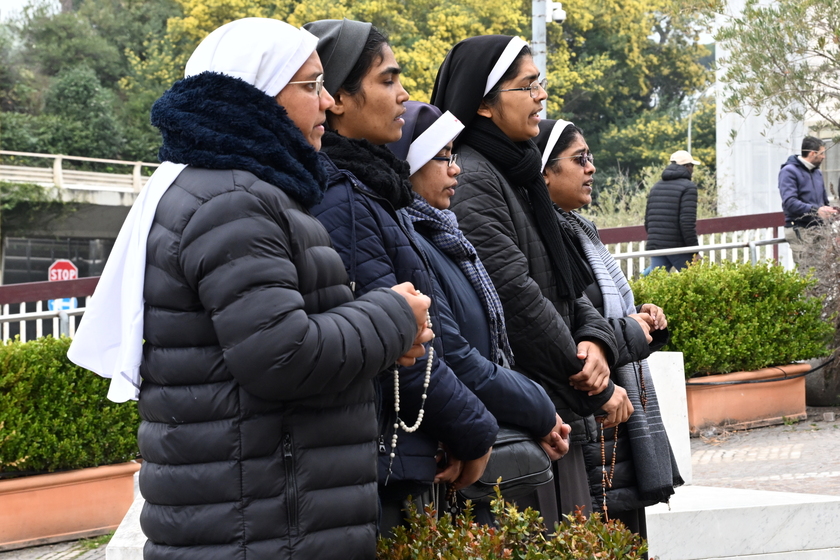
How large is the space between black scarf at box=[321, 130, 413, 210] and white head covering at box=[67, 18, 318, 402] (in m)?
0.37

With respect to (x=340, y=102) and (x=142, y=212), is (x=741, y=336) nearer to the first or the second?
(x=340, y=102)

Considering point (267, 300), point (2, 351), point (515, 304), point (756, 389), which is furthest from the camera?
point (756, 389)

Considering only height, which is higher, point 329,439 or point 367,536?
point 329,439

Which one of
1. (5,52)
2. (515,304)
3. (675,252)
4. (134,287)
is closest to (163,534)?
(134,287)

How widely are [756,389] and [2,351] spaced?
583cm

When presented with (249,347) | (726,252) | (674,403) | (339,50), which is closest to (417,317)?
(249,347)

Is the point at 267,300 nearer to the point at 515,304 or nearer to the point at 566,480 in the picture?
the point at 515,304

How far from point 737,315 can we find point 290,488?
22.5 feet

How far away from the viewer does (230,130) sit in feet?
7.30

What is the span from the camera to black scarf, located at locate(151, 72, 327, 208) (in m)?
2.21

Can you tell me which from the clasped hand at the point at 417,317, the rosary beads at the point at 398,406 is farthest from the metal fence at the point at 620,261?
the clasped hand at the point at 417,317

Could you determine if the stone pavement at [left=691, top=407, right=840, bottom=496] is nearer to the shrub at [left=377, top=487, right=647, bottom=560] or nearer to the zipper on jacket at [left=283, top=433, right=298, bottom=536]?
the shrub at [left=377, top=487, right=647, bottom=560]

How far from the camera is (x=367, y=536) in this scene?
223 cm

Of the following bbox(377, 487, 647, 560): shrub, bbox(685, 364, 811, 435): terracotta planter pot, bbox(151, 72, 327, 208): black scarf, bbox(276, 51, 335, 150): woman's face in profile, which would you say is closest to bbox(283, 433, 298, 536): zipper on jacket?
bbox(377, 487, 647, 560): shrub
